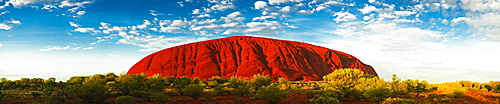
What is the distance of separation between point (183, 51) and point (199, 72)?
1267 cm

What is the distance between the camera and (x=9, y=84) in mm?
35844

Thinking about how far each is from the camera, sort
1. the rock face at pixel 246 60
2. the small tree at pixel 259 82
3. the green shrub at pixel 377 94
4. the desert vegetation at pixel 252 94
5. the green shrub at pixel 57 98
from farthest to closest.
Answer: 1. the rock face at pixel 246 60
2. the small tree at pixel 259 82
3. the green shrub at pixel 377 94
4. the desert vegetation at pixel 252 94
5. the green shrub at pixel 57 98

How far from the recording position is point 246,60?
64.0 m

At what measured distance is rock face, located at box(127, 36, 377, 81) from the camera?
2395 inches

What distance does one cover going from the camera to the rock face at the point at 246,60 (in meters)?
60.8

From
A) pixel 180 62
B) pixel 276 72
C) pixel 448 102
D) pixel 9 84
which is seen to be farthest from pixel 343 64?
pixel 9 84

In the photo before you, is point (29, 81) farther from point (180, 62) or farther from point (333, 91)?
point (333, 91)

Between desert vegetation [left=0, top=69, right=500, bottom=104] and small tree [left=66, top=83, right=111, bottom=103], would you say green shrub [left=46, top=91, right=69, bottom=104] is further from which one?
small tree [left=66, top=83, right=111, bottom=103]

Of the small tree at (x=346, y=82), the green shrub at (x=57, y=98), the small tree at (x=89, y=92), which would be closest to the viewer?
the green shrub at (x=57, y=98)

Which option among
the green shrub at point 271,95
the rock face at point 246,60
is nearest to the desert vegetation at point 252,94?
the green shrub at point 271,95

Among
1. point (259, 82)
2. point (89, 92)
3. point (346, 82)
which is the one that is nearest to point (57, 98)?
point (89, 92)

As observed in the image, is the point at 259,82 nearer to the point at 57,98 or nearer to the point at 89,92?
the point at 89,92

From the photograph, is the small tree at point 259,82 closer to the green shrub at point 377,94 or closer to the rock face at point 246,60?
the green shrub at point 377,94

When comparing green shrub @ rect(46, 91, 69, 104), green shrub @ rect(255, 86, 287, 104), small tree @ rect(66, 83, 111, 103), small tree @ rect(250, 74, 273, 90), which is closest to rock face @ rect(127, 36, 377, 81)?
small tree @ rect(250, 74, 273, 90)
